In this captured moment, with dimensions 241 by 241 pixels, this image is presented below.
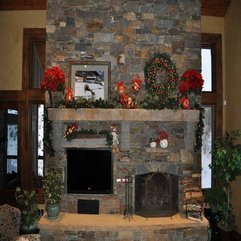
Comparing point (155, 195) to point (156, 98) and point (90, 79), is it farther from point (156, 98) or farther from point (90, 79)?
point (90, 79)

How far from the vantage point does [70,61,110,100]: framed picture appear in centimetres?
579

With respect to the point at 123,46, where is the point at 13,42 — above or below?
above

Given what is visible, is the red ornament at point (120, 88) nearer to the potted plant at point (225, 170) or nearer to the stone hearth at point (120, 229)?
the potted plant at point (225, 170)

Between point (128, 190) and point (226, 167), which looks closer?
point (226, 167)

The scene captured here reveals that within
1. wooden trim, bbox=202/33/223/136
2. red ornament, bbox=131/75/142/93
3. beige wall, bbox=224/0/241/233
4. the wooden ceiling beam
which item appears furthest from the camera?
wooden trim, bbox=202/33/223/136

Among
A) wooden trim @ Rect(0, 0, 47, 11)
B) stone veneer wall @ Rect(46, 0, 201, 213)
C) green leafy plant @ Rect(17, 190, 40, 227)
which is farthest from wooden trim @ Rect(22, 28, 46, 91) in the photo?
green leafy plant @ Rect(17, 190, 40, 227)

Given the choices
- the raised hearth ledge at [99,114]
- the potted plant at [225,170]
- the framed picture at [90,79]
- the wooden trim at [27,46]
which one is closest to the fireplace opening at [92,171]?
the raised hearth ledge at [99,114]

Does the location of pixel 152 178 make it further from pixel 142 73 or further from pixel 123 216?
pixel 142 73

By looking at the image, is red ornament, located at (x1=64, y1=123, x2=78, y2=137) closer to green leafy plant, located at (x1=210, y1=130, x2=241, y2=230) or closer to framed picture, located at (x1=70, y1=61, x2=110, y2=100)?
framed picture, located at (x1=70, y1=61, x2=110, y2=100)

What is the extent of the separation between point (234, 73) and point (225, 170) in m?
2.42

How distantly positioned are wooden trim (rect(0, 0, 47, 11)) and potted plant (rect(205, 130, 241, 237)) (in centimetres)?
506

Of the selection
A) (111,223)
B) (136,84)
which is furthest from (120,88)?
(111,223)

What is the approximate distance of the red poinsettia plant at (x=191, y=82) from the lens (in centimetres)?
554

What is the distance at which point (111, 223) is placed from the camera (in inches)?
210
